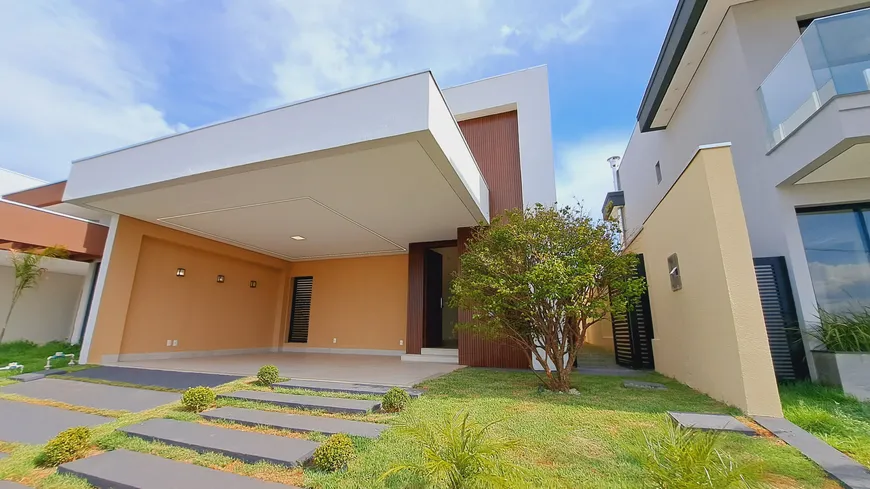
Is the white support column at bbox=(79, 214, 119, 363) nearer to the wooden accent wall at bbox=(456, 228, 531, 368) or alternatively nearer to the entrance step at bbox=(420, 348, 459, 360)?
the entrance step at bbox=(420, 348, 459, 360)

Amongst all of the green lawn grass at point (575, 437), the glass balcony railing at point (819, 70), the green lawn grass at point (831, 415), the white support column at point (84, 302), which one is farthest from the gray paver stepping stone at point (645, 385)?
the white support column at point (84, 302)

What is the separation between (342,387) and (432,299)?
15.4ft

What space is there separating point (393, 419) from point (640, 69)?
34.0 feet

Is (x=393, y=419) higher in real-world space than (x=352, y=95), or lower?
lower

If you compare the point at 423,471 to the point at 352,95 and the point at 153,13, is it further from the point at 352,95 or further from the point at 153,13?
the point at 153,13

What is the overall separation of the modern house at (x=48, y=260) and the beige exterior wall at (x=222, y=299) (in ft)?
4.07

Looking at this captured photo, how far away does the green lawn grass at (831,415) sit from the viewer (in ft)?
8.54

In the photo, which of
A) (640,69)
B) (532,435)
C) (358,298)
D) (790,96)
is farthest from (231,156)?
(640,69)

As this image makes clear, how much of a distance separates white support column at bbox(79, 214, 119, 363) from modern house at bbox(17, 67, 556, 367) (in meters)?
0.03

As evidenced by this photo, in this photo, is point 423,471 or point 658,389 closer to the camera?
point 423,471

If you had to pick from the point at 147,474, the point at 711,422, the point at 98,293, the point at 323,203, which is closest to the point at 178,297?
the point at 98,293

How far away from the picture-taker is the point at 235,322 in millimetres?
9609

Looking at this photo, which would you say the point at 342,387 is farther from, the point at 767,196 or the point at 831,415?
the point at 767,196

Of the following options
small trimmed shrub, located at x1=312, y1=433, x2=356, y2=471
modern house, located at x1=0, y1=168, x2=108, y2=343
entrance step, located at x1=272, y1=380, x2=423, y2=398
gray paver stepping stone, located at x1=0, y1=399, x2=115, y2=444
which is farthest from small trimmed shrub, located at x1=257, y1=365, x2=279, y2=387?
modern house, located at x1=0, y1=168, x2=108, y2=343
